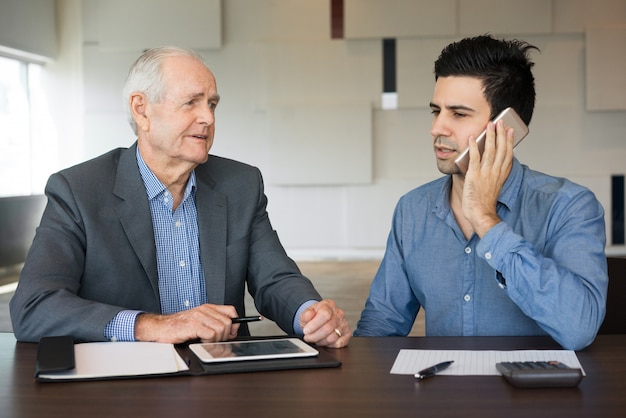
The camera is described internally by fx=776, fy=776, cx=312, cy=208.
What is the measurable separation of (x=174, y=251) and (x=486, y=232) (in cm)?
87

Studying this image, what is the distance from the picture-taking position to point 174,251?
218cm

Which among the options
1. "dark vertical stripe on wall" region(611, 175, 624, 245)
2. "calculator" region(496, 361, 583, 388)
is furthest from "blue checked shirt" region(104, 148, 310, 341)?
"dark vertical stripe on wall" region(611, 175, 624, 245)

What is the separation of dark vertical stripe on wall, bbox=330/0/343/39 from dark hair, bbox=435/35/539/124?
22.0ft

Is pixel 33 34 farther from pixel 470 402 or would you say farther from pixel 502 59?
pixel 470 402

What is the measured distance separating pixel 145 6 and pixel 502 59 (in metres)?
7.31

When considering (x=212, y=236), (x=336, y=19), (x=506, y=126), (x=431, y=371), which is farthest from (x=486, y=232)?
(x=336, y=19)

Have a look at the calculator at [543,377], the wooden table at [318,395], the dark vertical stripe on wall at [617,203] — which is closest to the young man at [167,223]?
the wooden table at [318,395]

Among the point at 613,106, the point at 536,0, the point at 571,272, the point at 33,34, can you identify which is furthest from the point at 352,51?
the point at 571,272

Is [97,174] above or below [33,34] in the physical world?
below

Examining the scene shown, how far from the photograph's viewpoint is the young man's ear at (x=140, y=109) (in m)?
2.26

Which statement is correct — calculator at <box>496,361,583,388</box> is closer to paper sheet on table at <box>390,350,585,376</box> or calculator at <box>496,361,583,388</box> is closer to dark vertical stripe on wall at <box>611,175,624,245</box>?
paper sheet on table at <box>390,350,585,376</box>

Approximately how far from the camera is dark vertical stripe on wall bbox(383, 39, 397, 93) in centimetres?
862

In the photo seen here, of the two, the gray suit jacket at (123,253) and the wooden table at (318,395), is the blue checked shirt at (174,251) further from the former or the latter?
the wooden table at (318,395)

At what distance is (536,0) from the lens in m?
8.41
